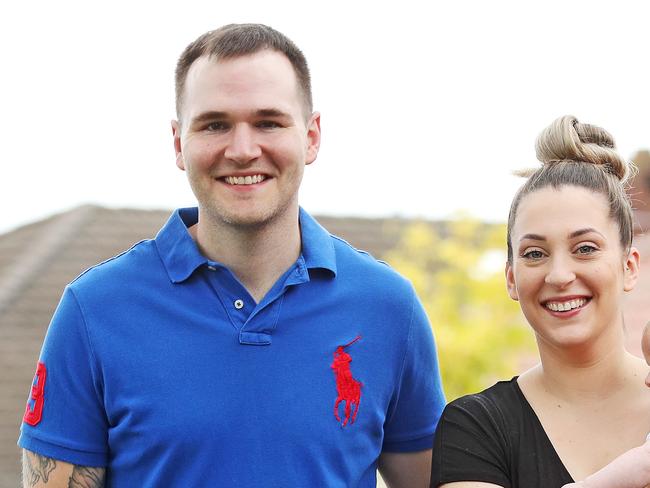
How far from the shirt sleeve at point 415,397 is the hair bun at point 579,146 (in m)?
0.58

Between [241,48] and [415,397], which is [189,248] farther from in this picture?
[415,397]

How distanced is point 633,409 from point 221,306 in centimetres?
108

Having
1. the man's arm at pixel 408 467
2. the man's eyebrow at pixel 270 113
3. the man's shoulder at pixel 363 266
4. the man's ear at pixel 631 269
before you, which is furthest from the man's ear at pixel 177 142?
the man's ear at pixel 631 269

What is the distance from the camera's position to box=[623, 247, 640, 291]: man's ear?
2887 millimetres

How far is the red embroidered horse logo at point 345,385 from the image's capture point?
3.02 meters

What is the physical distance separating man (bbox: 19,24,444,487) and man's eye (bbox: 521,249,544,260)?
19.4 inches

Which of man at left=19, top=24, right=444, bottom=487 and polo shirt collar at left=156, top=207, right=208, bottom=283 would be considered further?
polo shirt collar at left=156, top=207, right=208, bottom=283

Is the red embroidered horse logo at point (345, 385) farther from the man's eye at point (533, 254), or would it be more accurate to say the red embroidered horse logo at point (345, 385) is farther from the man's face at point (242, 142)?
the man's eye at point (533, 254)

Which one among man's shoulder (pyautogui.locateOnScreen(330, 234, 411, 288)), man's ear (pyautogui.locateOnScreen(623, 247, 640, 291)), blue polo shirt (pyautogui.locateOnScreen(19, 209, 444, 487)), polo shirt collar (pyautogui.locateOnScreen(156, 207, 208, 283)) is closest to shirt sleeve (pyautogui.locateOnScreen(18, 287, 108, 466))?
blue polo shirt (pyautogui.locateOnScreen(19, 209, 444, 487))

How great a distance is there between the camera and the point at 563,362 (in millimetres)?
2881

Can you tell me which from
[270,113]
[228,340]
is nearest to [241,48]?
[270,113]

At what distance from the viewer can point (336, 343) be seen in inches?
121

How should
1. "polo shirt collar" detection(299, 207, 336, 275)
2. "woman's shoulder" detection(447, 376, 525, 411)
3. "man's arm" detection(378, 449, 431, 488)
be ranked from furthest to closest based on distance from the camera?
Result: "man's arm" detection(378, 449, 431, 488)
"polo shirt collar" detection(299, 207, 336, 275)
"woman's shoulder" detection(447, 376, 525, 411)

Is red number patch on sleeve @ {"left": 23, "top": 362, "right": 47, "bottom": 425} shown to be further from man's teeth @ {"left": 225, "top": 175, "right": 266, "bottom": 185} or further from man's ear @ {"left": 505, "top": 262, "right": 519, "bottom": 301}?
man's ear @ {"left": 505, "top": 262, "right": 519, "bottom": 301}
